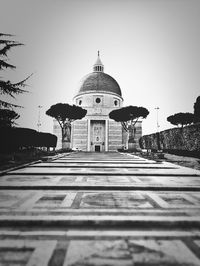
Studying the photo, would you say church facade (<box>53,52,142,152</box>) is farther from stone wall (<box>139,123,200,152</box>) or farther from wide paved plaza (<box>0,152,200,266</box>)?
wide paved plaza (<box>0,152,200,266</box>)

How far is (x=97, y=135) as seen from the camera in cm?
5334

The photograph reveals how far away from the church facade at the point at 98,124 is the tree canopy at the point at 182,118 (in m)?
8.83

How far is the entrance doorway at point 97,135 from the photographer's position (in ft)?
173

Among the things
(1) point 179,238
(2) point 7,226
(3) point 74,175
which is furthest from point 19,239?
(3) point 74,175

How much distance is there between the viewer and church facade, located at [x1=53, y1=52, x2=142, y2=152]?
171 feet

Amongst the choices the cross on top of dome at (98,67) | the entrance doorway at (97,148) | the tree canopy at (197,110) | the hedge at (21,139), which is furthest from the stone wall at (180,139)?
the cross on top of dome at (98,67)

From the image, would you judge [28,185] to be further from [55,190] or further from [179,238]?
[179,238]

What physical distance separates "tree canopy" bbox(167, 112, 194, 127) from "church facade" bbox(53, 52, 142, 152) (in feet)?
29.0

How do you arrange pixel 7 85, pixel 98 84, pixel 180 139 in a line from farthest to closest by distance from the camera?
pixel 98 84, pixel 180 139, pixel 7 85

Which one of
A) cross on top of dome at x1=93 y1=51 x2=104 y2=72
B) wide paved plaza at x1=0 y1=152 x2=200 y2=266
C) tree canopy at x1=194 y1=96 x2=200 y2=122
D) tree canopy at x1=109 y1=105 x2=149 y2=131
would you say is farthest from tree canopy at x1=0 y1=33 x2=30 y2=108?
cross on top of dome at x1=93 y1=51 x2=104 y2=72

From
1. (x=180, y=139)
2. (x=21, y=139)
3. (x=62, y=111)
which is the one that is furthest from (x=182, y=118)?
(x=21, y=139)

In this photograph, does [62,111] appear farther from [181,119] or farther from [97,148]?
[181,119]

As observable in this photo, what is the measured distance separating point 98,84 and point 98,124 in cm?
1050

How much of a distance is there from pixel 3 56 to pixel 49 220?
1277 cm
